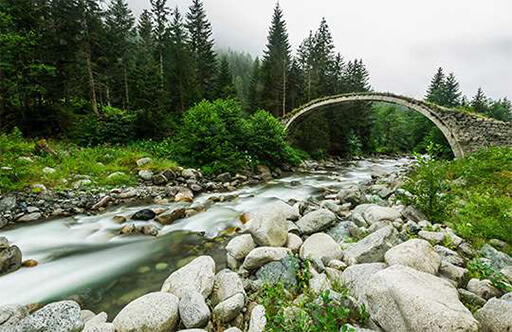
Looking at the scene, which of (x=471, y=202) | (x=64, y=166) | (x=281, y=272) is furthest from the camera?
(x=64, y=166)

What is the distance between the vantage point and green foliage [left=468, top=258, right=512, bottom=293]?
95.5 inches

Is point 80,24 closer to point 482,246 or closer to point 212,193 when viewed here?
point 212,193

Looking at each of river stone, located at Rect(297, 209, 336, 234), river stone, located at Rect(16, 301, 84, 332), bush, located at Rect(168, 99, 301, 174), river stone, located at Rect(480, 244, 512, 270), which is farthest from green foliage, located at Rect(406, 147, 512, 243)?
bush, located at Rect(168, 99, 301, 174)

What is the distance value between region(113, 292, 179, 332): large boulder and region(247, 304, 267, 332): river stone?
953 millimetres

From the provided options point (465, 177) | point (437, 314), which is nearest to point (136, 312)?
point (437, 314)

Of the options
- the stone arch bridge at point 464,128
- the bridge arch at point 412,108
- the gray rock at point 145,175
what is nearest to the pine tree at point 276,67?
the bridge arch at point 412,108

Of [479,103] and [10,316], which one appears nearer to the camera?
[10,316]

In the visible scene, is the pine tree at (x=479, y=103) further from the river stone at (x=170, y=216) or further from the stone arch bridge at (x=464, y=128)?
the river stone at (x=170, y=216)

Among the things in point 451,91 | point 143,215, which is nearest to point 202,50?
point 143,215

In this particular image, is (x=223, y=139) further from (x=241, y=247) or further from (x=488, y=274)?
(x=488, y=274)

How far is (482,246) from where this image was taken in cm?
342

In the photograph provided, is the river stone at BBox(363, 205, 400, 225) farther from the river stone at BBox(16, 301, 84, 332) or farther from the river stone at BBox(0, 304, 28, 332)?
the river stone at BBox(0, 304, 28, 332)

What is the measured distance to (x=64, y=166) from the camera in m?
9.48

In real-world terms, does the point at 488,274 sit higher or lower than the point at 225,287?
higher
